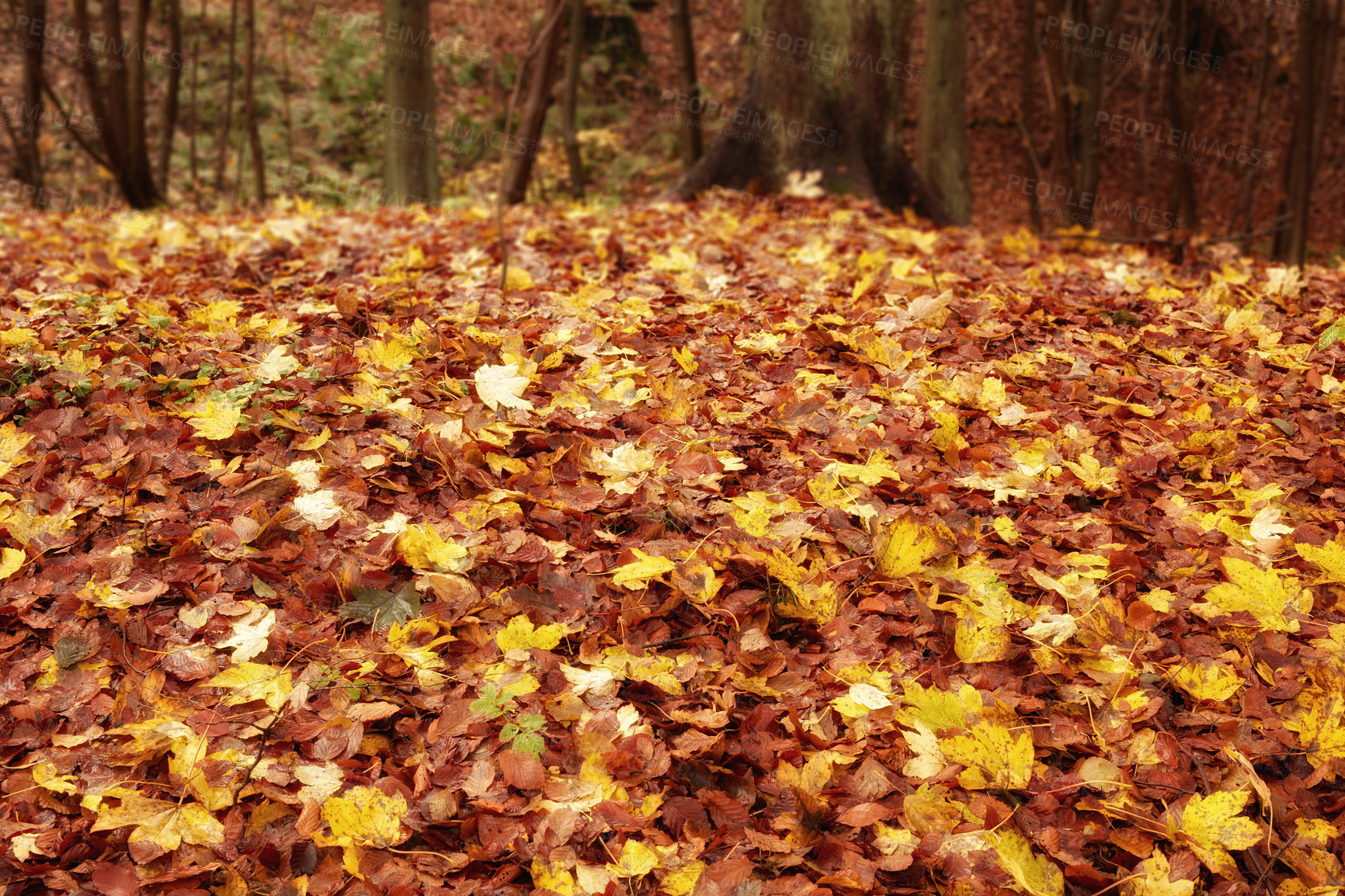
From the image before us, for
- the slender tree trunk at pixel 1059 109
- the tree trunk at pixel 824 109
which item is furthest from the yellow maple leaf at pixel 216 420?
the slender tree trunk at pixel 1059 109

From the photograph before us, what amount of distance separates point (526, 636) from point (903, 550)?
2.67 ft

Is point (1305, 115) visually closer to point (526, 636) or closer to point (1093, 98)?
point (1093, 98)

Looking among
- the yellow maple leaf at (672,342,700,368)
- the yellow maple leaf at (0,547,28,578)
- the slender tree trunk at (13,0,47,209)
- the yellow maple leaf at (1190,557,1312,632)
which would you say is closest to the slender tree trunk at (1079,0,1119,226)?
the yellow maple leaf at (672,342,700,368)

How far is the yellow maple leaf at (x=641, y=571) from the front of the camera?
5.73ft

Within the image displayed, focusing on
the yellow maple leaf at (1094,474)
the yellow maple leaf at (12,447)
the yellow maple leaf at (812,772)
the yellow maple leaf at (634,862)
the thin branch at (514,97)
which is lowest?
the yellow maple leaf at (634,862)

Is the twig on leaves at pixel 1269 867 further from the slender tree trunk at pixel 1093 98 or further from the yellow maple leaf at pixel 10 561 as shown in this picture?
the slender tree trunk at pixel 1093 98

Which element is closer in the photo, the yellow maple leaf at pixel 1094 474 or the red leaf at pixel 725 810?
the red leaf at pixel 725 810

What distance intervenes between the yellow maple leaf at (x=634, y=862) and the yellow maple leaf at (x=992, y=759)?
54 centimetres

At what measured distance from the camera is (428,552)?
5.88 ft

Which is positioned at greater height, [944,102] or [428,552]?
[944,102]

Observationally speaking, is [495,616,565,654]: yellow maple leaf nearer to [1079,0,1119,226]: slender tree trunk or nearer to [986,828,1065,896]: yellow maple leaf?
[986,828,1065,896]: yellow maple leaf

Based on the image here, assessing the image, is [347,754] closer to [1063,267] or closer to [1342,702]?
[1342,702]

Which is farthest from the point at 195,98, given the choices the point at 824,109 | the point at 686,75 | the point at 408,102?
the point at 824,109

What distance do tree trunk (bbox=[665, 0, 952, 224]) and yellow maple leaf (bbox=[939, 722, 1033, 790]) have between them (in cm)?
416
